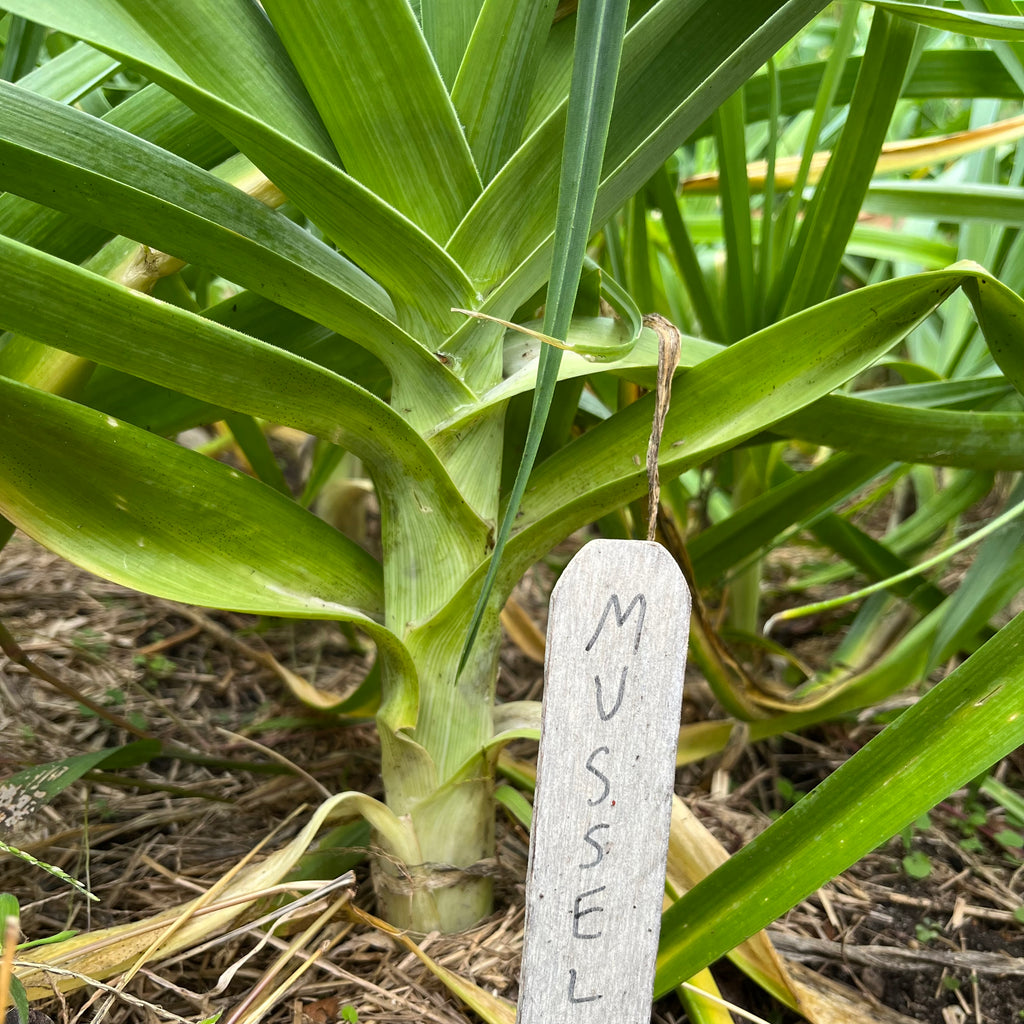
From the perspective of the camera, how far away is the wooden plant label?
0.41 m

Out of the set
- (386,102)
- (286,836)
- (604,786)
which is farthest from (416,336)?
(286,836)

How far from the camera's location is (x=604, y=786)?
42cm

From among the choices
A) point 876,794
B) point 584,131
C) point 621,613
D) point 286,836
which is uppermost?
point 584,131

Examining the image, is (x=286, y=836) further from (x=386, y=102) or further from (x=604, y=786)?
(x=386, y=102)

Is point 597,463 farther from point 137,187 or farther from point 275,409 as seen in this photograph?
point 137,187

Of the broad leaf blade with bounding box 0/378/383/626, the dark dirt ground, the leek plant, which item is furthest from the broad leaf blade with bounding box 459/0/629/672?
the dark dirt ground

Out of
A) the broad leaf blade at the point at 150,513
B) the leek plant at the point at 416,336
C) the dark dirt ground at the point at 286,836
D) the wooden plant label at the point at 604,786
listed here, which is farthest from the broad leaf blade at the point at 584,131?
the dark dirt ground at the point at 286,836

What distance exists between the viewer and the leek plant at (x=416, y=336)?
436 mm

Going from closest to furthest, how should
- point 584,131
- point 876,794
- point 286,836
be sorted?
point 584,131 → point 876,794 → point 286,836

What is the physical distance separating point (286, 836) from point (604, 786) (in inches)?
16.0

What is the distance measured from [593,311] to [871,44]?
0.25 metres

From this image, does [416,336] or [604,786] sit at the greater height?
[416,336]

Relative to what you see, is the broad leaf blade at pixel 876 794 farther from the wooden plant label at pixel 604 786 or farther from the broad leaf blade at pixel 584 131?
the broad leaf blade at pixel 584 131

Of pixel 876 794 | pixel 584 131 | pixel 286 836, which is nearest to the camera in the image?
pixel 584 131
